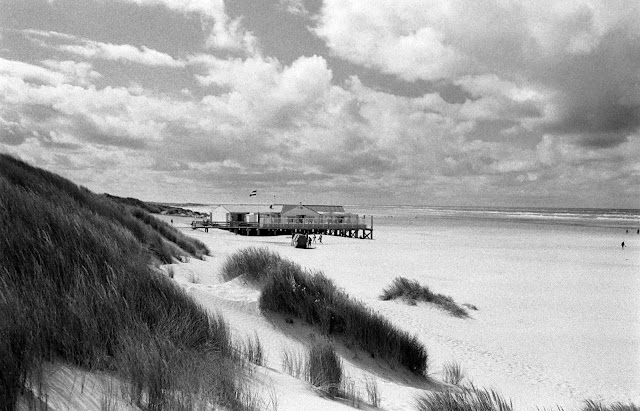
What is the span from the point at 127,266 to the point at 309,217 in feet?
174

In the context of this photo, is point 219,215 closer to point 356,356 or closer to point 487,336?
point 487,336

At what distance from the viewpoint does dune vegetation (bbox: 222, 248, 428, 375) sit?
22.7 ft

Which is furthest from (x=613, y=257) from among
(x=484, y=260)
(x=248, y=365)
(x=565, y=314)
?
(x=248, y=365)

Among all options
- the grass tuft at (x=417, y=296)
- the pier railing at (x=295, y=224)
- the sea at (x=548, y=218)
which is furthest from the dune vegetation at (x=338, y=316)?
the sea at (x=548, y=218)

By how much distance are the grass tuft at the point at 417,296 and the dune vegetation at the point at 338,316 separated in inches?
213

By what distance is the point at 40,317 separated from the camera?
3.34 m

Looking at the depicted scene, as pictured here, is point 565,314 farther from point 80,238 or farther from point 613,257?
point 613,257

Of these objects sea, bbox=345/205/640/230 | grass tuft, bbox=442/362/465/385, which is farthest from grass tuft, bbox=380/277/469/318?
sea, bbox=345/205/640/230

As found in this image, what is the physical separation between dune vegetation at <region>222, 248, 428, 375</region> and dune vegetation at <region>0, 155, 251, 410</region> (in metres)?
2.46

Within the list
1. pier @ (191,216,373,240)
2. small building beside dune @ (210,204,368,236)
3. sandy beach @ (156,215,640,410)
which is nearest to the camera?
sandy beach @ (156,215,640,410)


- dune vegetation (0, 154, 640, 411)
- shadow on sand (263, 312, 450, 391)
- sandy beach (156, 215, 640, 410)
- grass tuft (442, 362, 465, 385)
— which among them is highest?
dune vegetation (0, 154, 640, 411)

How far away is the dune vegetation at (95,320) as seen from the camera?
3.01 m

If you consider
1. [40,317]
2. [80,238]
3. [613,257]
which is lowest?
[613,257]

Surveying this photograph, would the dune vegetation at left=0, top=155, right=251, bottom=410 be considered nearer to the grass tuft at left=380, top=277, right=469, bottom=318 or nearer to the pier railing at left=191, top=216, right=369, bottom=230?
the grass tuft at left=380, top=277, right=469, bottom=318
